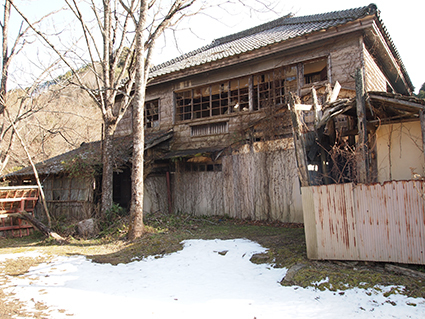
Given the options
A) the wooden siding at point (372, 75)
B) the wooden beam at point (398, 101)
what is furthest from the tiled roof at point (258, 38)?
the wooden beam at point (398, 101)

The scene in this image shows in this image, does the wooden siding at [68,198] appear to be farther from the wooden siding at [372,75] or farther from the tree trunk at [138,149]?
the wooden siding at [372,75]

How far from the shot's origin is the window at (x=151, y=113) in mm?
13805

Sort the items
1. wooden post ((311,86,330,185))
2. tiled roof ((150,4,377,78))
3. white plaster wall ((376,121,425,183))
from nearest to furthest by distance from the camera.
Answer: wooden post ((311,86,330,185)), white plaster wall ((376,121,425,183)), tiled roof ((150,4,377,78))

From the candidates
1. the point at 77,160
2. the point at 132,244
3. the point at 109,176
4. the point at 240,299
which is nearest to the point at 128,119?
the point at 77,160

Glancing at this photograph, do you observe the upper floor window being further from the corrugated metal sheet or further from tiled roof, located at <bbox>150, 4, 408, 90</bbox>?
the corrugated metal sheet

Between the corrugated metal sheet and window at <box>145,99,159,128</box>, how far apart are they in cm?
985

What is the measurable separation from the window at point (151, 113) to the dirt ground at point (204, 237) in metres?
5.13

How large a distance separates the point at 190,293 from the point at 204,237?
3327 mm

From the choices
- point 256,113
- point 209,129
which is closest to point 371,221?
point 256,113

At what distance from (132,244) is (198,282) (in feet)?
10.1

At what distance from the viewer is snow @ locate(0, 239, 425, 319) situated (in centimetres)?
377

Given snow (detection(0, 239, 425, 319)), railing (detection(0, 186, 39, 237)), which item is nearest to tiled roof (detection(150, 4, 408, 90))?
railing (detection(0, 186, 39, 237))

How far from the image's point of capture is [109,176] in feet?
32.5

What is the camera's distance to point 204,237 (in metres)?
7.87
